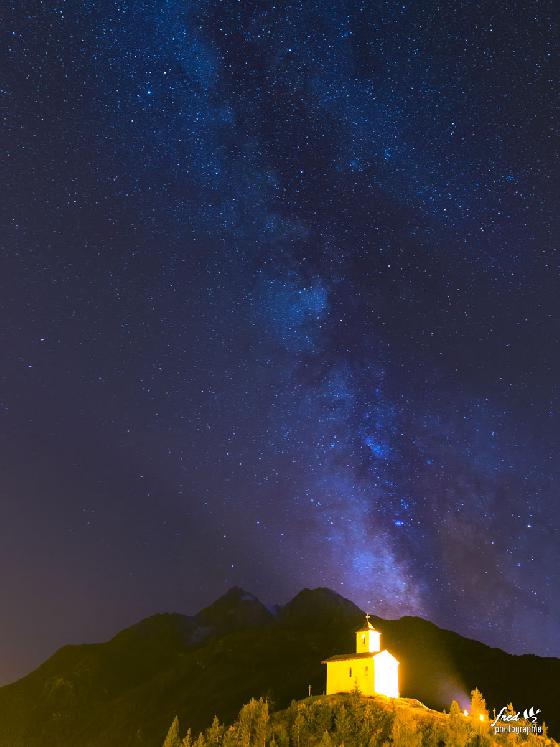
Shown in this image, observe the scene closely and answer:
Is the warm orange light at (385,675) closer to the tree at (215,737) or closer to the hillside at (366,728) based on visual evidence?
the hillside at (366,728)

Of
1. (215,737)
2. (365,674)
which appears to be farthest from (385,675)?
(215,737)

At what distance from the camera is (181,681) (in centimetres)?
19862

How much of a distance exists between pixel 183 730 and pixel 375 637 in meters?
99.7

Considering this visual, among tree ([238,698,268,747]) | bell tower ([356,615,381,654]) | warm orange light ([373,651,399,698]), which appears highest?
bell tower ([356,615,381,654])

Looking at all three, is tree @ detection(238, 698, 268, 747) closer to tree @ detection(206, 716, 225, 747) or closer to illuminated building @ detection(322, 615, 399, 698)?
tree @ detection(206, 716, 225, 747)

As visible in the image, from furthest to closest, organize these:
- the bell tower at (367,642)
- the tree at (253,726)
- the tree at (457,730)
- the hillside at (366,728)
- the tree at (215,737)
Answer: the bell tower at (367,642) → the tree at (215,737) → the tree at (253,726) → the hillside at (366,728) → the tree at (457,730)

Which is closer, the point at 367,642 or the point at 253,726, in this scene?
the point at 253,726

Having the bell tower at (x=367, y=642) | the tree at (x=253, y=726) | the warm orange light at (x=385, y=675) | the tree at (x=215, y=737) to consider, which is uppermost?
the bell tower at (x=367, y=642)

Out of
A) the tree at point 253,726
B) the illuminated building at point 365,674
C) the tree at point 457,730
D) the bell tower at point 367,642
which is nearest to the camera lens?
the tree at point 457,730

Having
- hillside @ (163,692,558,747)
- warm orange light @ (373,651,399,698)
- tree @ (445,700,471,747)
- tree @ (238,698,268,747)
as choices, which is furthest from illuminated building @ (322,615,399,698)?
tree @ (445,700,471,747)

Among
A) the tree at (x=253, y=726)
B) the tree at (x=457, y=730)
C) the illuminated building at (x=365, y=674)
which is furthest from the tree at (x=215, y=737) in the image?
the tree at (x=457, y=730)

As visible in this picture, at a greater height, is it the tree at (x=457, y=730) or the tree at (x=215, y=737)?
the tree at (x=457, y=730)

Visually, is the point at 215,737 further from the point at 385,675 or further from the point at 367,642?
the point at 385,675

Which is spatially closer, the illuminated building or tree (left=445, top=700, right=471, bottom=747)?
tree (left=445, top=700, right=471, bottom=747)
